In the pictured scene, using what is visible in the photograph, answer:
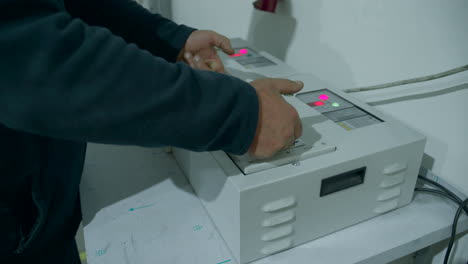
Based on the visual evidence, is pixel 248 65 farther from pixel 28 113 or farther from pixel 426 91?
pixel 28 113

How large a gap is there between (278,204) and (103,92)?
0.31 m

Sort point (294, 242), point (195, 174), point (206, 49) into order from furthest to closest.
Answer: point (206, 49)
point (195, 174)
point (294, 242)

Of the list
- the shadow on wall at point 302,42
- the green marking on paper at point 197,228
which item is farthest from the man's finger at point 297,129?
the shadow on wall at point 302,42

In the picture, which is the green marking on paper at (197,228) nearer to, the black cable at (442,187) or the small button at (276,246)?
the small button at (276,246)

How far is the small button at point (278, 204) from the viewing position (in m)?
0.61

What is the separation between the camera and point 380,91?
3.05ft

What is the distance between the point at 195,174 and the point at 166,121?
0.98ft

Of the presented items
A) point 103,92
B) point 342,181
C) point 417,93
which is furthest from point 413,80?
point 103,92

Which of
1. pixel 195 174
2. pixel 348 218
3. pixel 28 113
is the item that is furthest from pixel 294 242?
pixel 28 113

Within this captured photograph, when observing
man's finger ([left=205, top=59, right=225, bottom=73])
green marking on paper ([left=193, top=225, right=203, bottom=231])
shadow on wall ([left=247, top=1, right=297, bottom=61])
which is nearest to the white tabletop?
green marking on paper ([left=193, top=225, right=203, bottom=231])

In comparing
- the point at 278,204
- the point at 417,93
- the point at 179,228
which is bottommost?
the point at 179,228

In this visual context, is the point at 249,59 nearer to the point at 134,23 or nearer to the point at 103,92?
the point at 134,23

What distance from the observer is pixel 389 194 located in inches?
28.7

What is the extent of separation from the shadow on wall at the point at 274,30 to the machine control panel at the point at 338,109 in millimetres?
397
